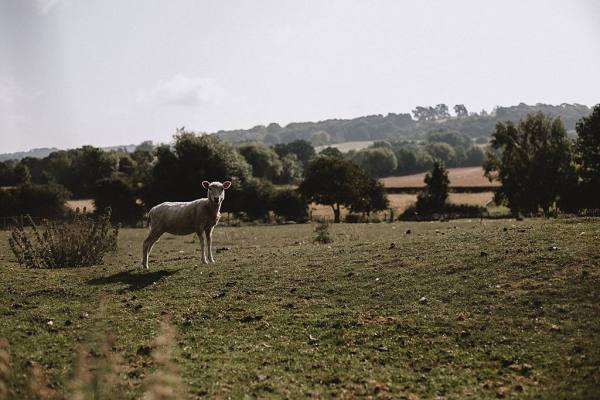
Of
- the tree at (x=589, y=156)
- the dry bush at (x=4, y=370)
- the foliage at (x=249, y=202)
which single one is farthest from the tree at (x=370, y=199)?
the dry bush at (x=4, y=370)

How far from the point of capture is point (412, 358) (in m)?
10.6

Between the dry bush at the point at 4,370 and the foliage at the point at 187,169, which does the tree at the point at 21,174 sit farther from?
the dry bush at the point at 4,370

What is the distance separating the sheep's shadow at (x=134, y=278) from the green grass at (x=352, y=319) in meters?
0.09

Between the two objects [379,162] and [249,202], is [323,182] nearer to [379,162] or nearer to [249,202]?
[249,202]

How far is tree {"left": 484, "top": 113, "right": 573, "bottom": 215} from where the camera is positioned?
68.2 m

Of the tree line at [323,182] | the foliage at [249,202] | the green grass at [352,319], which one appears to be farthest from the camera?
the foliage at [249,202]

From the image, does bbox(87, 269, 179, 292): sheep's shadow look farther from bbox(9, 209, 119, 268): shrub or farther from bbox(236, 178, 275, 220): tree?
bbox(236, 178, 275, 220): tree

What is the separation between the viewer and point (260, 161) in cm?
13488

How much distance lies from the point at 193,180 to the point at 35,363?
61.6 meters

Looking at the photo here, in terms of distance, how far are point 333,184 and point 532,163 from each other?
27.0 metres

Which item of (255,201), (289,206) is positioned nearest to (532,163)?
(289,206)

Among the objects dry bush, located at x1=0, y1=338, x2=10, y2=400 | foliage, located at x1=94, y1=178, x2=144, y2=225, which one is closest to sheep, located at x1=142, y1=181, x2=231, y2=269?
dry bush, located at x1=0, y1=338, x2=10, y2=400

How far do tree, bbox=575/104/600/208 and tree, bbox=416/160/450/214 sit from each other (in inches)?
709

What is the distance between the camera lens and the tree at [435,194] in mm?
76000
